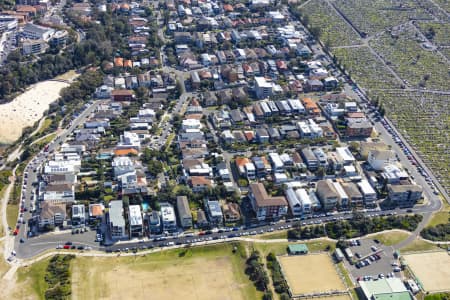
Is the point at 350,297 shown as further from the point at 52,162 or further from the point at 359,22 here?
the point at 359,22

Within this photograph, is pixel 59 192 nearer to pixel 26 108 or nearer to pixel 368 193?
pixel 26 108

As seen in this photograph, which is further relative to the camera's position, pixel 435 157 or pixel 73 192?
pixel 435 157

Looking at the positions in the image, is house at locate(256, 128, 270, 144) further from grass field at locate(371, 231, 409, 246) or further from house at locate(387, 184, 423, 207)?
grass field at locate(371, 231, 409, 246)

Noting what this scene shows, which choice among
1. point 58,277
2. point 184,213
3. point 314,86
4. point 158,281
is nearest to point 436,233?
point 184,213

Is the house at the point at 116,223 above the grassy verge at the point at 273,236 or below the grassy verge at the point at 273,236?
above

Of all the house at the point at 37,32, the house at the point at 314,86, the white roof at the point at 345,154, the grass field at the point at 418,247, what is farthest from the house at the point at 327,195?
the house at the point at 37,32

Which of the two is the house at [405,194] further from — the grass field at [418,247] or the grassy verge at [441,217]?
the grass field at [418,247]

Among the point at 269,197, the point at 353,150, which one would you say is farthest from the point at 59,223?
the point at 353,150
